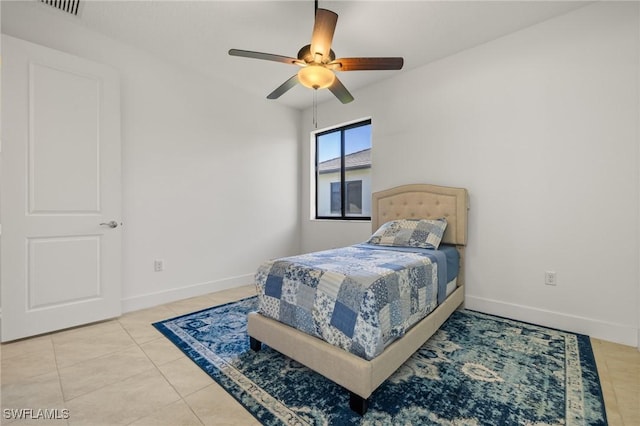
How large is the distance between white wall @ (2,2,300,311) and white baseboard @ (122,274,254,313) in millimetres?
11

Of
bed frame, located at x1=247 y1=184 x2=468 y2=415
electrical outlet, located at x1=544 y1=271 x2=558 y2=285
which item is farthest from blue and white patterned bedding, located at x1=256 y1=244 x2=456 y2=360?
electrical outlet, located at x1=544 y1=271 x2=558 y2=285


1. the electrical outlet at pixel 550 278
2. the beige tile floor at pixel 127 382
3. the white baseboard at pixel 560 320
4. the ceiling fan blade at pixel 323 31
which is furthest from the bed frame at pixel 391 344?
the ceiling fan blade at pixel 323 31

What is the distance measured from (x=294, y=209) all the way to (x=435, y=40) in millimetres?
2930

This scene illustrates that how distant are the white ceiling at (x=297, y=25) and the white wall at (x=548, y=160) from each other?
28 centimetres

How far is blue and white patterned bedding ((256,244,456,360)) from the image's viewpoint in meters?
1.41

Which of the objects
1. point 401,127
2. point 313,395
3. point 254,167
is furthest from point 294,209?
point 313,395

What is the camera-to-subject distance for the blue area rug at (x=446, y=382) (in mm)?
1372

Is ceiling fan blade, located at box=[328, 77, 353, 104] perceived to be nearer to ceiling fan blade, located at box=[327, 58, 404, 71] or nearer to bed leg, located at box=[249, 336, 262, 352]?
ceiling fan blade, located at box=[327, 58, 404, 71]

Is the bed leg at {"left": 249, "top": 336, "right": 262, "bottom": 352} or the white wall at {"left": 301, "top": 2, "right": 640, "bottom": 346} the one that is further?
the white wall at {"left": 301, "top": 2, "right": 640, "bottom": 346}

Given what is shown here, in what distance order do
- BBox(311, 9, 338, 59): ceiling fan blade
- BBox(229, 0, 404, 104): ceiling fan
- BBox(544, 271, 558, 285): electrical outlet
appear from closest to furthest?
BBox(311, 9, 338, 59): ceiling fan blade → BBox(229, 0, 404, 104): ceiling fan → BBox(544, 271, 558, 285): electrical outlet

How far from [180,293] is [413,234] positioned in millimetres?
2646

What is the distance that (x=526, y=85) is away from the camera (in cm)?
254

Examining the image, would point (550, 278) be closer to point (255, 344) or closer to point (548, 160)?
point (548, 160)

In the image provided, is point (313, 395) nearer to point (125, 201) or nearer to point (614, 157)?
point (125, 201)
